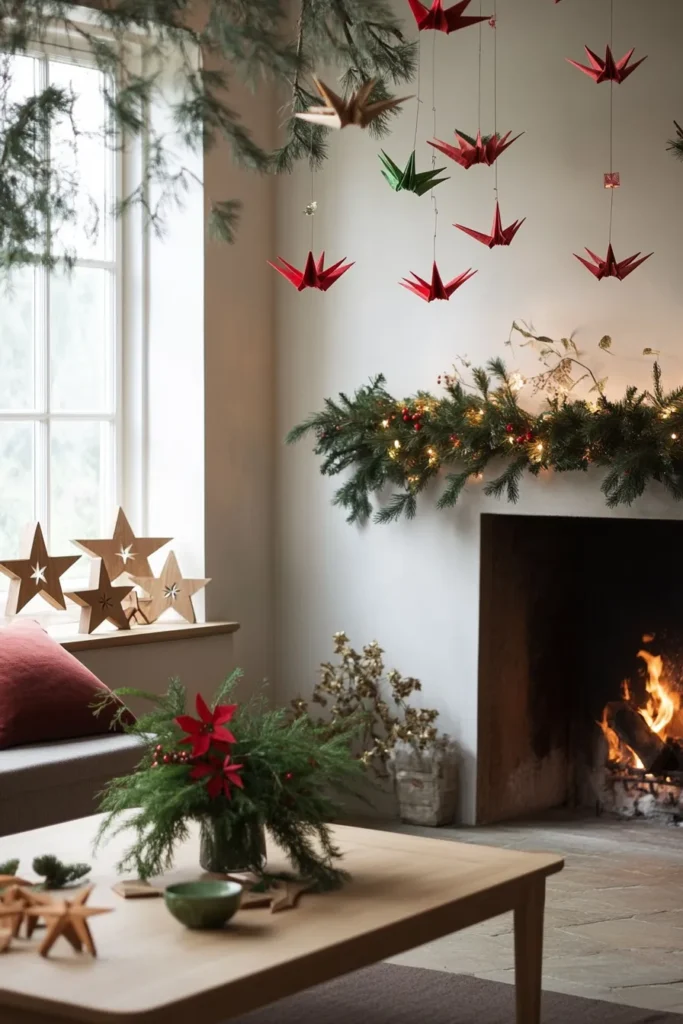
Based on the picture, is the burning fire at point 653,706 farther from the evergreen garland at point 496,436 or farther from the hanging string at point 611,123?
the hanging string at point 611,123

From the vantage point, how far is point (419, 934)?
2.61 m

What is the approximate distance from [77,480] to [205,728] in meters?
2.75

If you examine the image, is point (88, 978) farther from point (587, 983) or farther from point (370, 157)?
point (370, 157)

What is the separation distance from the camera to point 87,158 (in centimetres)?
536

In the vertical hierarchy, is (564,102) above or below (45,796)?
above

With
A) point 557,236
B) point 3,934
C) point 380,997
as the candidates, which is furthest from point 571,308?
point 3,934

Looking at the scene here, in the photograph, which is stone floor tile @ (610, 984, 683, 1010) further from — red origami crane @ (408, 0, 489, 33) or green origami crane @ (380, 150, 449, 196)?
red origami crane @ (408, 0, 489, 33)

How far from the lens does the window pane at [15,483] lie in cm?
516

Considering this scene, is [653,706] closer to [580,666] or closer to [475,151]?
[580,666]

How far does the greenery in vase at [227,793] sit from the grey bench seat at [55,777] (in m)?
1.03

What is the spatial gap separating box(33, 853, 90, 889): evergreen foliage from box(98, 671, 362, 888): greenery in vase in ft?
0.31

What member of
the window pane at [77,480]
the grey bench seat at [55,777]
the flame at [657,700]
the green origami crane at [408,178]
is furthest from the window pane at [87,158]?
the flame at [657,700]

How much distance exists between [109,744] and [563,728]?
208 cm

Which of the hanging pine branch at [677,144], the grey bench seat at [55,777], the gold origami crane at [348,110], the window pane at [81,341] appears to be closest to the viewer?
the gold origami crane at [348,110]
